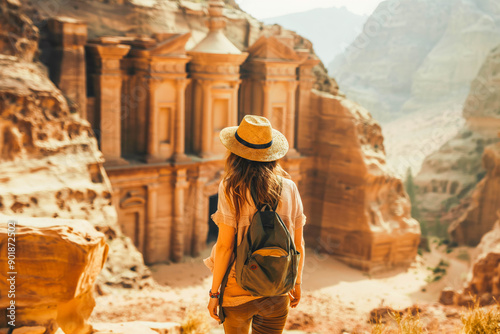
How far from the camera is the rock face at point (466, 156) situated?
36.8 metres

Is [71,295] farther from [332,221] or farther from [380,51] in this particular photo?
[380,51]

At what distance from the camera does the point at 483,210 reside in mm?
29297

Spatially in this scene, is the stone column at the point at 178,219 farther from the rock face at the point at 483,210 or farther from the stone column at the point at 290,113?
the rock face at the point at 483,210

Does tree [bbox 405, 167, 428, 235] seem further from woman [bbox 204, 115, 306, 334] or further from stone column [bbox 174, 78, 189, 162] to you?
woman [bbox 204, 115, 306, 334]

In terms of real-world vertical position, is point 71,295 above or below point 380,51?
above

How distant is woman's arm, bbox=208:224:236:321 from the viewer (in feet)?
16.3

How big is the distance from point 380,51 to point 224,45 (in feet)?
242

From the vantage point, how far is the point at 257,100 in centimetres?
2300

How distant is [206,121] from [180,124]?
109 cm

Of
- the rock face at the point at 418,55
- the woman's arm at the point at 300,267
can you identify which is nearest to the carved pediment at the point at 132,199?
the woman's arm at the point at 300,267

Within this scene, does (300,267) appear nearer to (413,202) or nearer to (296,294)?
(296,294)

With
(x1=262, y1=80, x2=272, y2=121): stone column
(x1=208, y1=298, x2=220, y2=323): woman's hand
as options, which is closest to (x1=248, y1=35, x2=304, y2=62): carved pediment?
(x1=262, y1=80, x2=272, y2=121): stone column

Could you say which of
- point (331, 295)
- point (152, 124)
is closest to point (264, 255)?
point (331, 295)

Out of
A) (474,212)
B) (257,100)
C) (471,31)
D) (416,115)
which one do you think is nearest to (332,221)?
(257,100)
